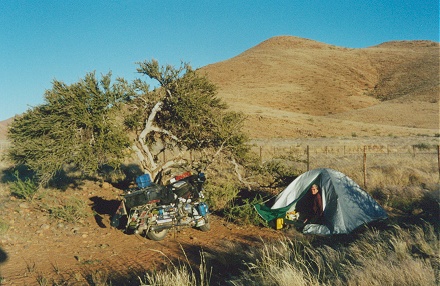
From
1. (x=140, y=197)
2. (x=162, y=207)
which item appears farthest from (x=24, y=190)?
(x=162, y=207)

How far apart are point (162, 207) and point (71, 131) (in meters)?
4.08

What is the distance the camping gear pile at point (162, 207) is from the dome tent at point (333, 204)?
2.07 meters

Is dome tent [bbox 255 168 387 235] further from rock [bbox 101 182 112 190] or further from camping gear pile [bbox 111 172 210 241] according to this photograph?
rock [bbox 101 182 112 190]

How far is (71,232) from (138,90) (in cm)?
530

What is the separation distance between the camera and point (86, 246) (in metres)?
8.33

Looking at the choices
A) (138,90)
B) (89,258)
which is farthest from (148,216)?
(138,90)

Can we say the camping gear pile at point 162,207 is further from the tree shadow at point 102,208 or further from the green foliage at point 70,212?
the green foliage at point 70,212

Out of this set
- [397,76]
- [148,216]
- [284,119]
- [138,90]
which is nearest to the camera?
[148,216]

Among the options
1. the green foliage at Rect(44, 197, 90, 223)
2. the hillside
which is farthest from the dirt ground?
the hillside

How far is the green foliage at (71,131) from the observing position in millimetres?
10516

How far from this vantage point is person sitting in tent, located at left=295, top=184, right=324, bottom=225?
10.0 metres

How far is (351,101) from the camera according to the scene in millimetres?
79562

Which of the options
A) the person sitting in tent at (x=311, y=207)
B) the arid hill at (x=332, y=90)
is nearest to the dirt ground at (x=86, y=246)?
the person sitting in tent at (x=311, y=207)

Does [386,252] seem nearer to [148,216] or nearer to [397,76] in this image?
[148,216]
